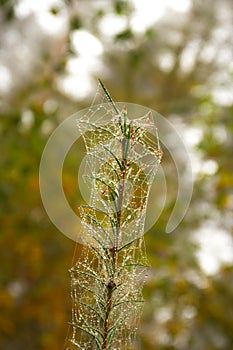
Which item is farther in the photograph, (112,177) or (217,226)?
(217,226)

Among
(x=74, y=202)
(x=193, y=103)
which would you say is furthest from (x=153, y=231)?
(x=193, y=103)

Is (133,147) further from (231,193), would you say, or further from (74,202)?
(231,193)

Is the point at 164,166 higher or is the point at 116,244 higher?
the point at 164,166

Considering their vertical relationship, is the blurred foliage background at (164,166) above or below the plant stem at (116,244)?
above

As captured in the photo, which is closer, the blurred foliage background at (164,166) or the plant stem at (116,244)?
the plant stem at (116,244)

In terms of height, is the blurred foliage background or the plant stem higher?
the blurred foliage background

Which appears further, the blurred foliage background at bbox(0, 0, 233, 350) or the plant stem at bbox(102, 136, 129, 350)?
the blurred foliage background at bbox(0, 0, 233, 350)

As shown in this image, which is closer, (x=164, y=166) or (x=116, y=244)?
(x=116, y=244)

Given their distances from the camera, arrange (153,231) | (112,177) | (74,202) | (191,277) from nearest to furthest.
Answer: (112,177) → (74,202) → (153,231) → (191,277)
